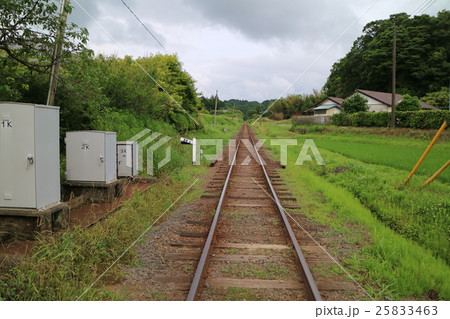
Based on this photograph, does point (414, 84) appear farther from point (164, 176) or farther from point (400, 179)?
point (164, 176)

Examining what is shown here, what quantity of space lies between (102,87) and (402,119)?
28.5 metres

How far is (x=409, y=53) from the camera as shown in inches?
1534

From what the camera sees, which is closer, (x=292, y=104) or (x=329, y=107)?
(x=329, y=107)

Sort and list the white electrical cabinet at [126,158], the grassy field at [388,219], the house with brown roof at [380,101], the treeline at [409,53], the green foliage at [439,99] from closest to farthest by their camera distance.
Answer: the grassy field at [388,219], the white electrical cabinet at [126,158], the treeline at [409,53], the green foliage at [439,99], the house with brown roof at [380,101]

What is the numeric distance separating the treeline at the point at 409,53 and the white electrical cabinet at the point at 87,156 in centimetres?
3260

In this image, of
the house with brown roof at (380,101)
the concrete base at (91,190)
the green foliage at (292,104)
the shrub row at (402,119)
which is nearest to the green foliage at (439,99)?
the house with brown roof at (380,101)

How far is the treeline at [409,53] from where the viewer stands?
3659cm

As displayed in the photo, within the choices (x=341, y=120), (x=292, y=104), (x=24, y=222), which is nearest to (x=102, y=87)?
(x=24, y=222)

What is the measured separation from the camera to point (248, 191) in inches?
356

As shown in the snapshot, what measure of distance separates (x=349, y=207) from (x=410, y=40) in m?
37.4

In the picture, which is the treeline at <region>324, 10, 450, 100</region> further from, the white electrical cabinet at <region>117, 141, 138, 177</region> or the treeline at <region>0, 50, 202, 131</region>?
the white electrical cabinet at <region>117, 141, 138, 177</region>

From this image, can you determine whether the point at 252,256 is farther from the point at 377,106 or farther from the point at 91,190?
the point at 377,106

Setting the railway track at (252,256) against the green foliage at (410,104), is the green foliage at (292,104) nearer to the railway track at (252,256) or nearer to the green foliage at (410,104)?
the green foliage at (410,104)

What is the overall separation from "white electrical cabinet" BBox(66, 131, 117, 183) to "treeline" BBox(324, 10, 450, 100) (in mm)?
32599
